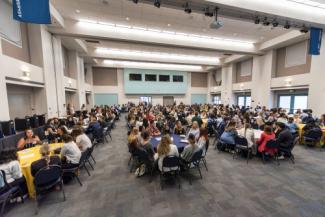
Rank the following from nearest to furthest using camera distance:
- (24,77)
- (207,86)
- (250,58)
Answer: (24,77) → (250,58) → (207,86)

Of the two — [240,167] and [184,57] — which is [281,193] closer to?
[240,167]

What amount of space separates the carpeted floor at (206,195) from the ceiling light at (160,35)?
815 centimetres

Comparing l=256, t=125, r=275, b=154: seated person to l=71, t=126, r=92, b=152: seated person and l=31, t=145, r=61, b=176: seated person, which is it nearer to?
l=71, t=126, r=92, b=152: seated person

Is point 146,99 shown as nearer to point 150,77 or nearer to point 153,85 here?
point 153,85

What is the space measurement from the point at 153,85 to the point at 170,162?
57.8ft

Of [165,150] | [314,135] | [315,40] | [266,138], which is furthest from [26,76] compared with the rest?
[315,40]

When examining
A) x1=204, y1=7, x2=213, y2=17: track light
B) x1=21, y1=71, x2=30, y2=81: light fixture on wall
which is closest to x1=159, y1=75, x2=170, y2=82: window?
x1=204, y1=7, x2=213, y2=17: track light

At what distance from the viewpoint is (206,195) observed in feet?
10.0

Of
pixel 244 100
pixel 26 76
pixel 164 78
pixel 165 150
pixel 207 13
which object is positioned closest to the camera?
pixel 165 150

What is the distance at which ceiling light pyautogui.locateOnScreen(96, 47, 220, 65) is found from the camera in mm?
13530

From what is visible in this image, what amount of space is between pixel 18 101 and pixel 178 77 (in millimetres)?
17605

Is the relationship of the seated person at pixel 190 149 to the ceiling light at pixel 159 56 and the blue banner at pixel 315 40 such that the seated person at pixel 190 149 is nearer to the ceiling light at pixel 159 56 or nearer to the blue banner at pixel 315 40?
the blue banner at pixel 315 40

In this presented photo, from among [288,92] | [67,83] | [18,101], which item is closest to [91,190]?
[18,101]

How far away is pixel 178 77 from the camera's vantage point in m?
21.1
